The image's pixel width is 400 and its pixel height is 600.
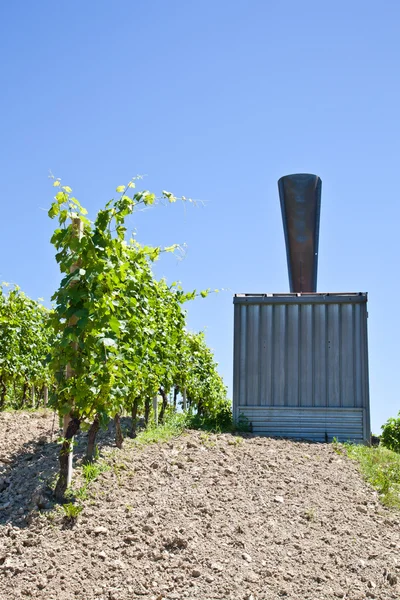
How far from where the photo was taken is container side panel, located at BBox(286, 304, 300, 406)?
1061 cm

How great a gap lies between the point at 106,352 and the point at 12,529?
6.08ft

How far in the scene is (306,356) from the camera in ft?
35.2

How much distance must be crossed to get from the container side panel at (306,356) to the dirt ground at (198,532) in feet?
7.43

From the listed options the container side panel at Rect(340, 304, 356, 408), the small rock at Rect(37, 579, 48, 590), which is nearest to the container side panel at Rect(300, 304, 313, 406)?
the container side panel at Rect(340, 304, 356, 408)

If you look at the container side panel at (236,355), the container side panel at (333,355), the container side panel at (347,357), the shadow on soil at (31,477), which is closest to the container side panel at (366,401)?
the container side panel at (347,357)

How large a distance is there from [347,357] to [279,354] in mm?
1066

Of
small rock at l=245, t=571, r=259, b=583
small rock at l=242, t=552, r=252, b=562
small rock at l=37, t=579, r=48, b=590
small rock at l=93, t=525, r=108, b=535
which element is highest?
small rock at l=93, t=525, r=108, b=535

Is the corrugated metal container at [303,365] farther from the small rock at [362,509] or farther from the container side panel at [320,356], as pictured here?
the small rock at [362,509]

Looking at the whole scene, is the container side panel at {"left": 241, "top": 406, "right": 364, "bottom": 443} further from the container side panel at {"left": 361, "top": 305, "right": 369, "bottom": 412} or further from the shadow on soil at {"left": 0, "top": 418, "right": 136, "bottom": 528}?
the shadow on soil at {"left": 0, "top": 418, "right": 136, "bottom": 528}

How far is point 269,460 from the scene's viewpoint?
8195 mm

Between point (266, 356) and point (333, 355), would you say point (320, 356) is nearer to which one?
point (333, 355)

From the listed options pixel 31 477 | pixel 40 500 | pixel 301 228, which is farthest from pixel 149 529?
pixel 301 228

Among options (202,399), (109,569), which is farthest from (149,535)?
(202,399)

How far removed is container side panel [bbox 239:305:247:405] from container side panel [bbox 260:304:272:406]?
0.85 ft
